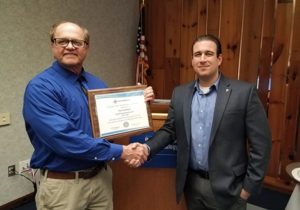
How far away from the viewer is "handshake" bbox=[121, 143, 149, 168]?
4.82 ft

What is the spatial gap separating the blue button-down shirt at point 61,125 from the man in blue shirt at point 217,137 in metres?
0.33

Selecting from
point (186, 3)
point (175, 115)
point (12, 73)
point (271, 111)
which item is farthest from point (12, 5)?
point (271, 111)

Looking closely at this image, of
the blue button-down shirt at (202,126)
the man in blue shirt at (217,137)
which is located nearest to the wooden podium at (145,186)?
the man in blue shirt at (217,137)

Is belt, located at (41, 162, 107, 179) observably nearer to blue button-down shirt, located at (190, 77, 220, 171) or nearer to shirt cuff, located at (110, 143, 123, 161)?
shirt cuff, located at (110, 143, 123, 161)

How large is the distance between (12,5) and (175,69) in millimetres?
2245

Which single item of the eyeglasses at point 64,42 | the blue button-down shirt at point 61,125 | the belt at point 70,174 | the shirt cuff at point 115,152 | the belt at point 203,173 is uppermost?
the eyeglasses at point 64,42

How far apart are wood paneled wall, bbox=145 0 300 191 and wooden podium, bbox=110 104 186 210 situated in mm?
1699

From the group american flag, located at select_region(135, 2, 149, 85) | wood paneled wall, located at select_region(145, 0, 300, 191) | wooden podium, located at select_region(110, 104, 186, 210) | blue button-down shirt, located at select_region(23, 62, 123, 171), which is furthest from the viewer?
american flag, located at select_region(135, 2, 149, 85)

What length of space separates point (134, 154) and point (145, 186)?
0.44 m

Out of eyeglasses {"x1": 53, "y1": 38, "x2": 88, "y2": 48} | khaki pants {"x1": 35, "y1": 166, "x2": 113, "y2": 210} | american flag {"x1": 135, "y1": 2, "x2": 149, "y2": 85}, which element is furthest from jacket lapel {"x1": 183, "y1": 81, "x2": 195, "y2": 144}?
american flag {"x1": 135, "y1": 2, "x2": 149, "y2": 85}

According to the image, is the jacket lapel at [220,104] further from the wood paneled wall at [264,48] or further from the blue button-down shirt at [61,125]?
the wood paneled wall at [264,48]

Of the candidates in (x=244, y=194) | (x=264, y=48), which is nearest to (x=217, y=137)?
(x=244, y=194)

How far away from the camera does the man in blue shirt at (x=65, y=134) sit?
126 cm

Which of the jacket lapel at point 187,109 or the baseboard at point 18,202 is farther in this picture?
the baseboard at point 18,202
